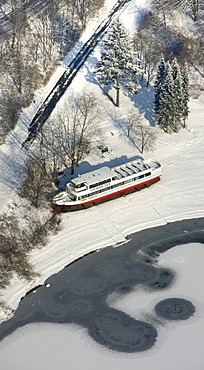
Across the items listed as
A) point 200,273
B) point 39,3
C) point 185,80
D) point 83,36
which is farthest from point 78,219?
point 39,3

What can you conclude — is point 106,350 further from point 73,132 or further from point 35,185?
point 73,132

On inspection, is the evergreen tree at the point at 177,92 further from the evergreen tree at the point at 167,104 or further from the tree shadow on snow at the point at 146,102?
the tree shadow on snow at the point at 146,102

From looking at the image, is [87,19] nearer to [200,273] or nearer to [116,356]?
[200,273]

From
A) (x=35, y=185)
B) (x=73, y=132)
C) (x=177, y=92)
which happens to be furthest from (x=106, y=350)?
(x=177, y=92)

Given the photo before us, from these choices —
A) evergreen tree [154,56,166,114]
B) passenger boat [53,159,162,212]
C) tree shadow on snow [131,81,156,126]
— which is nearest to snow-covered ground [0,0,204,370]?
tree shadow on snow [131,81,156,126]

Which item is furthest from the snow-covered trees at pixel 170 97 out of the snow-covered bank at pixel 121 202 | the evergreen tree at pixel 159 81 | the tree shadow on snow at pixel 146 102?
the tree shadow on snow at pixel 146 102

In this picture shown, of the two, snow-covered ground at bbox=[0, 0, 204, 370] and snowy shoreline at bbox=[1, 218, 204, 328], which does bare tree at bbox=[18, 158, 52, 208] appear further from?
snowy shoreline at bbox=[1, 218, 204, 328]
